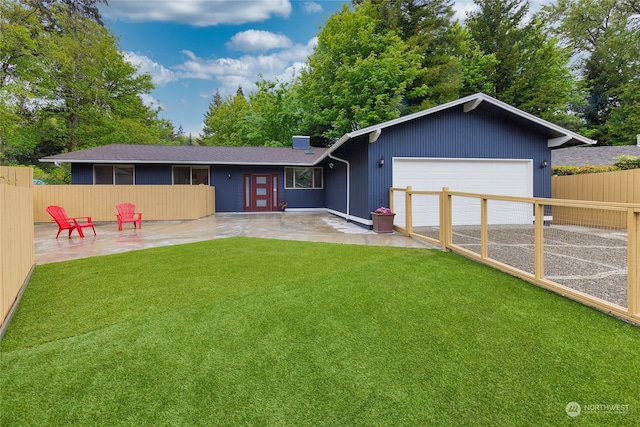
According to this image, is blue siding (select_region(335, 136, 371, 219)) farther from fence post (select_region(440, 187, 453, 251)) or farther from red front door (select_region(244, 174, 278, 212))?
red front door (select_region(244, 174, 278, 212))

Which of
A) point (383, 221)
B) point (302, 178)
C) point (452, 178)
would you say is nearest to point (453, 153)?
point (452, 178)

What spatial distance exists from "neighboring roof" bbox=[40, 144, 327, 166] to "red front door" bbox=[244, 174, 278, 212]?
854mm

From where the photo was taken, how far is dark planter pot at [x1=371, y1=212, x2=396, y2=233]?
7547 mm

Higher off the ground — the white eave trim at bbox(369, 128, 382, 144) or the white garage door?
the white eave trim at bbox(369, 128, 382, 144)

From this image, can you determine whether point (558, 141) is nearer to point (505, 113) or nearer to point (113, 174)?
point (505, 113)

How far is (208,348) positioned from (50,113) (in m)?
22.1

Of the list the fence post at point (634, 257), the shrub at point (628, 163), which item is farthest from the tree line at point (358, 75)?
the fence post at point (634, 257)

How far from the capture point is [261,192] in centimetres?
1429

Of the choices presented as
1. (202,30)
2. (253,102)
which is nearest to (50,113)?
(202,30)

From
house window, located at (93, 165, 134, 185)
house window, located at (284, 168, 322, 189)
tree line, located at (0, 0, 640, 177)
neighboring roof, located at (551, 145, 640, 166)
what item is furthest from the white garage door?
house window, located at (93, 165, 134, 185)

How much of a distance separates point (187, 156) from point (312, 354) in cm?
1284

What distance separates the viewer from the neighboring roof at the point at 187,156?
11.9 m

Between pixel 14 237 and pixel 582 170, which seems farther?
pixel 582 170

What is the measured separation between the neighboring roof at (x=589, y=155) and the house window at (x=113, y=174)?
740 inches
